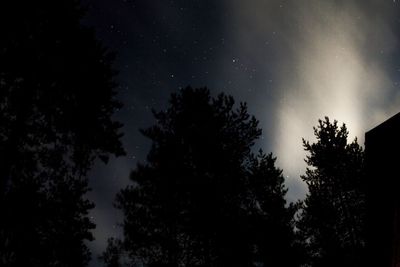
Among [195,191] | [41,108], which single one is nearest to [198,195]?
[195,191]

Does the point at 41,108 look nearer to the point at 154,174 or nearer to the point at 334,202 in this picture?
the point at 154,174

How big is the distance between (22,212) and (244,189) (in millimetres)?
8625

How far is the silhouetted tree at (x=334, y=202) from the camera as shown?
20328 mm

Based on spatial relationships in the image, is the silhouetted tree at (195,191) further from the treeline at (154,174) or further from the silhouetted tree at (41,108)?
the silhouetted tree at (41,108)

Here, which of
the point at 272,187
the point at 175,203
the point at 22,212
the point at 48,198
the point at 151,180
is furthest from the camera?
the point at 272,187

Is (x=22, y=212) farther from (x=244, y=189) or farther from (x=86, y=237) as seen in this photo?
(x=86, y=237)

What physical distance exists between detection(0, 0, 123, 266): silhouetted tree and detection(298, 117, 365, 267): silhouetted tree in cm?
1511

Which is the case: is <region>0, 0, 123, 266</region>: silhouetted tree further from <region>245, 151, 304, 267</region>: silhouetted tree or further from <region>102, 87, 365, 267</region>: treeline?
<region>245, 151, 304, 267</region>: silhouetted tree

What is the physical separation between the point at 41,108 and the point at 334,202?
18.0m

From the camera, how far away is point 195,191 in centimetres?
1380

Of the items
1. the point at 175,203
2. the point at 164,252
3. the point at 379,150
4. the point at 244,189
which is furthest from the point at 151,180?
the point at 379,150

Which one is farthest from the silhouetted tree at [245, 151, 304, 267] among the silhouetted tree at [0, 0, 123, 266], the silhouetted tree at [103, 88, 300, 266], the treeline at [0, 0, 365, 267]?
the silhouetted tree at [0, 0, 123, 266]

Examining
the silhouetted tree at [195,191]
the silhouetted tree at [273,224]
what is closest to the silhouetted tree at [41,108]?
the silhouetted tree at [195,191]

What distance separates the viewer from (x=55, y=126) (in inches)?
395
